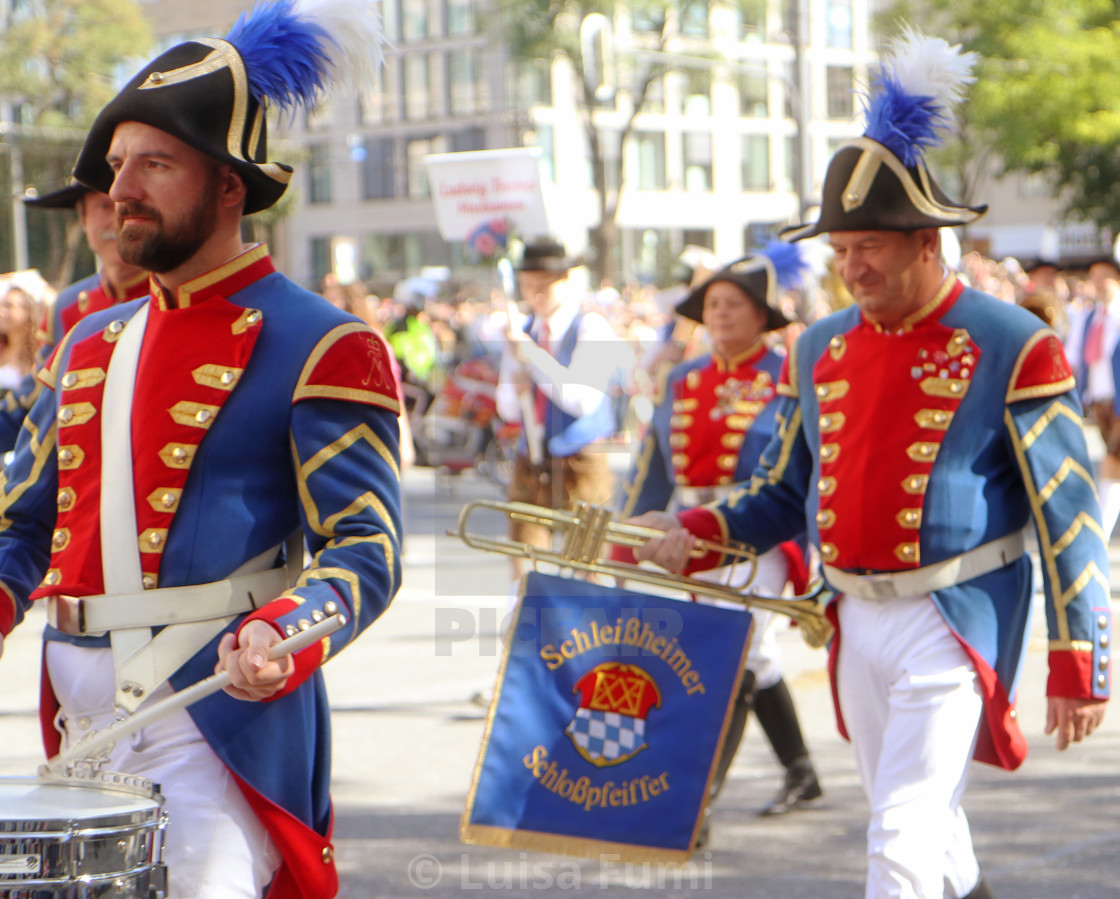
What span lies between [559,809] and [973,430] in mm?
1319

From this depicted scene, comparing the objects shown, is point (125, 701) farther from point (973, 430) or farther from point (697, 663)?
point (973, 430)

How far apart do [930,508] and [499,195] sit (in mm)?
8878

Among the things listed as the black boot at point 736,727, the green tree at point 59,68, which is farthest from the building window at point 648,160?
the black boot at point 736,727

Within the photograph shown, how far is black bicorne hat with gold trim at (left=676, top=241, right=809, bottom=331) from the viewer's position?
5879 millimetres

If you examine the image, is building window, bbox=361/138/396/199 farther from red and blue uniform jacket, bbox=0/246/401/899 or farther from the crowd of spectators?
red and blue uniform jacket, bbox=0/246/401/899

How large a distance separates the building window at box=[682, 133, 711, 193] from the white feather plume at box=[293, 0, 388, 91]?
55659 millimetres

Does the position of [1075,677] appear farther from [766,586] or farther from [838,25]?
[838,25]

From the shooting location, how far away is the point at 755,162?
197 ft

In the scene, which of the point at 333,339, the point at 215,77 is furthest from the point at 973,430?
the point at 215,77

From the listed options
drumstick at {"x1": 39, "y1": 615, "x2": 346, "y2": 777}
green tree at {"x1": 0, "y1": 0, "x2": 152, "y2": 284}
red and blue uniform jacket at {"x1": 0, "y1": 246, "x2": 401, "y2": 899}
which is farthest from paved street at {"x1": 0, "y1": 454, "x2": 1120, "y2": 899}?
green tree at {"x1": 0, "y1": 0, "x2": 152, "y2": 284}

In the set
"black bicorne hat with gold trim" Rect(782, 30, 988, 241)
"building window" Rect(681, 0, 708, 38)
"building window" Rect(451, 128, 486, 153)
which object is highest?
"building window" Rect(681, 0, 708, 38)

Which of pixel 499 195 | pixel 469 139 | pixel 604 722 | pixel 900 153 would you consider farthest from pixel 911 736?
pixel 469 139

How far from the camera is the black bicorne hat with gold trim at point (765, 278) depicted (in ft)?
19.3

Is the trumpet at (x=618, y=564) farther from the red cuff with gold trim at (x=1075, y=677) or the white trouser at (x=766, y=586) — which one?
the white trouser at (x=766, y=586)
